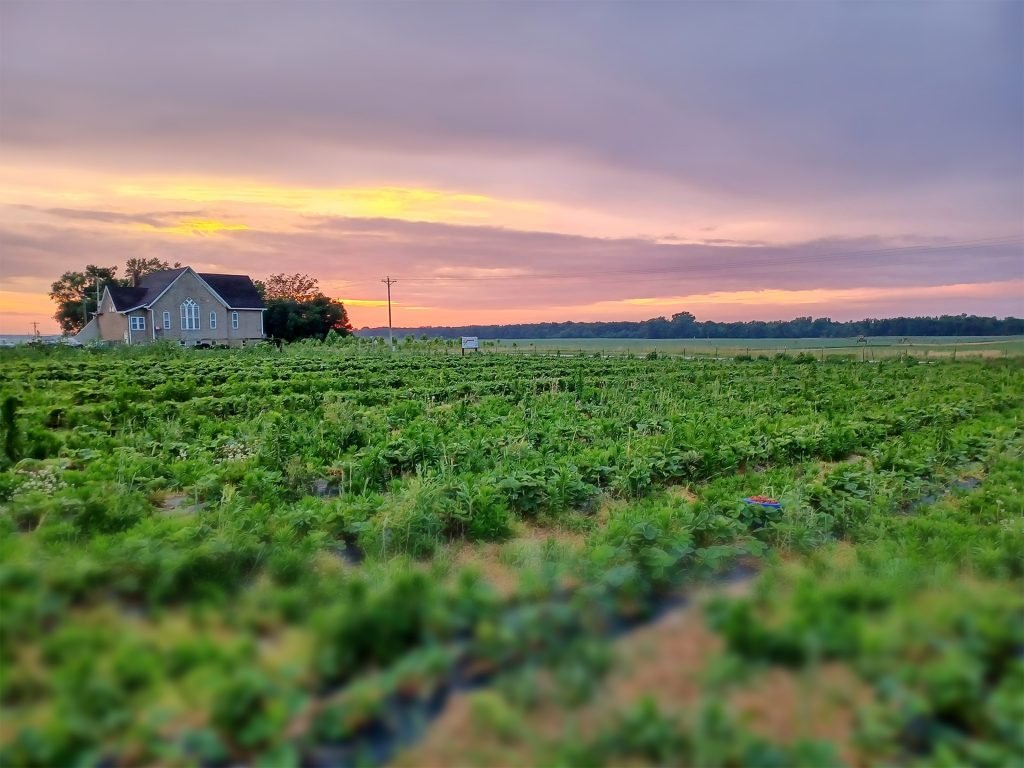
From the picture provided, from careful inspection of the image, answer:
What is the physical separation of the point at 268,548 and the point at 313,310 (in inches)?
1738

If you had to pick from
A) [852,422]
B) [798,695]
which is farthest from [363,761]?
[852,422]

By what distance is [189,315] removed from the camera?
32531 millimetres

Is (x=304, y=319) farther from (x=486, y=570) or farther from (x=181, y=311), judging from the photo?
(x=486, y=570)

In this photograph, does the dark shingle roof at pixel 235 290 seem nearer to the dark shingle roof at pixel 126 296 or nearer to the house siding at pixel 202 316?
the house siding at pixel 202 316

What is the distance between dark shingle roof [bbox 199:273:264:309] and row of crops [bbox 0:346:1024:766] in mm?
27194

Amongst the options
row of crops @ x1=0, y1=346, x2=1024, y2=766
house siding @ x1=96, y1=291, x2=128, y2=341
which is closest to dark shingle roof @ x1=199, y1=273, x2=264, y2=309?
house siding @ x1=96, y1=291, x2=128, y2=341

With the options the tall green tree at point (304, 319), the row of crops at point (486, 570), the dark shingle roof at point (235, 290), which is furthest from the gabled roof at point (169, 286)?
the row of crops at point (486, 570)

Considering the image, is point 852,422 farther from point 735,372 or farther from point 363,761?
point 735,372

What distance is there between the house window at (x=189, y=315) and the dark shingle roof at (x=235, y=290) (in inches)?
121

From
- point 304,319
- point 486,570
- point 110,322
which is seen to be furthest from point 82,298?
point 486,570

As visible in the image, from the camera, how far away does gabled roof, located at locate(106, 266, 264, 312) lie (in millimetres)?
29623

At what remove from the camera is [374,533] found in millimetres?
4480

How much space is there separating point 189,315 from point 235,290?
5.71 m

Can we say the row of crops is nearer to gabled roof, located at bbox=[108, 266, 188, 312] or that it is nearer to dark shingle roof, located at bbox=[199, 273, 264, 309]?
gabled roof, located at bbox=[108, 266, 188, 312]
